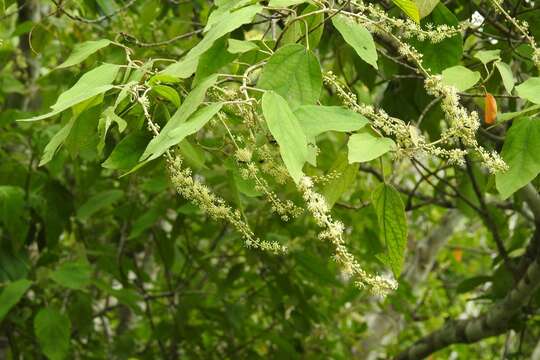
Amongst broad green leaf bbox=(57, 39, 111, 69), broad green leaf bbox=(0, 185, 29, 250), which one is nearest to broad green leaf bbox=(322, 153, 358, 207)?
broad green leaf bbox=(57, 39, 111, 69)

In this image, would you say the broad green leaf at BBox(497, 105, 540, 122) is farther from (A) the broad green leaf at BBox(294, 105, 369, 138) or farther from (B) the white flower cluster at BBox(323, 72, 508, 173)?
(A) the broad green leaf at BBox(294, 105, 369, 138)

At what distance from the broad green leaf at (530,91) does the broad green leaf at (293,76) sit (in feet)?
0.87

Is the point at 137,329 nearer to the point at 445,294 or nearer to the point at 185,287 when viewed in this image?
the point at 185,287

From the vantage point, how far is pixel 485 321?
2271 millimetres

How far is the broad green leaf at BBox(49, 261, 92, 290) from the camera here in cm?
214

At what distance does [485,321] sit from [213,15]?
1.44 metres

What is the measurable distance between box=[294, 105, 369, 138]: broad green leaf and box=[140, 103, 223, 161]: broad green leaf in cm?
11

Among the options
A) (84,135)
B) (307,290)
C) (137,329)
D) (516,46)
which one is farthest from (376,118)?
(137,329)

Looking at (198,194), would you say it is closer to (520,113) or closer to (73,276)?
(520,113)

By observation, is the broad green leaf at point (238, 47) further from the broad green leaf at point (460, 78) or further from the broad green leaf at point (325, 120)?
the broad green leaf at point (460, 78)

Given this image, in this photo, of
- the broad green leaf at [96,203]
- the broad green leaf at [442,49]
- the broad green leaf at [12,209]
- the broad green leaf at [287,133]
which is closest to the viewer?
the broad green leaf at [287,133]

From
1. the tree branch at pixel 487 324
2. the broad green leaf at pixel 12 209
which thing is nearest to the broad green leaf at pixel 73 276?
the broad green leaf at pixel 12 209

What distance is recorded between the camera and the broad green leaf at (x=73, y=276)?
2145 mm

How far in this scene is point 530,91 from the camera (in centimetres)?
112
